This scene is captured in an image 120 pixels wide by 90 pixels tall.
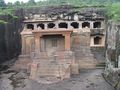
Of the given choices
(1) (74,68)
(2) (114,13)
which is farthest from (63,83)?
(2) (114,13)

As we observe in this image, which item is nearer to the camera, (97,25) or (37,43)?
(37,43)

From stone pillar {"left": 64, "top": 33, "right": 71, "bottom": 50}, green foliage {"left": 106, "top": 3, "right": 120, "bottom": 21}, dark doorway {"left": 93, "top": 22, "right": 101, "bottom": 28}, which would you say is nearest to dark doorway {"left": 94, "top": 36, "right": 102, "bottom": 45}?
dark doorway {"left": 93, "top": 22, "right": 101, "bottom": 28}

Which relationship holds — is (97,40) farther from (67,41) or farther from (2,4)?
(2,4)

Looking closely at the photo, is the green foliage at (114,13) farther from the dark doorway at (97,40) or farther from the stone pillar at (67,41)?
the stone pillar at (67,41)

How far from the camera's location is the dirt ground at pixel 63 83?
53.6 ft

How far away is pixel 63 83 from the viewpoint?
17234 mm

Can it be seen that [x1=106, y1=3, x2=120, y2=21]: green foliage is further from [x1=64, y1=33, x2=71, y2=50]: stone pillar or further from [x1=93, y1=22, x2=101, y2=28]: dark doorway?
[x1=64, y1=33, x2=71, y2=50]: stone pillar

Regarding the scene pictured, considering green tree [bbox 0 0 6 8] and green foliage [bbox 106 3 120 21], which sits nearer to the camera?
green foliage [bbox 106 3 120 21]

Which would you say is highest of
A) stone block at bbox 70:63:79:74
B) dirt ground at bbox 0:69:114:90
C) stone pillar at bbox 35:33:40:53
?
stone pillar at bbox 35:33:40:53

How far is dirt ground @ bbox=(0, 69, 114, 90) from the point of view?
16.3m

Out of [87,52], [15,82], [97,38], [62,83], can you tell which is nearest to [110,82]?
[62,83]

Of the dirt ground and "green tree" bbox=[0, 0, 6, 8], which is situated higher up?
"green tree" bbox=[0, 0, 6, 8]

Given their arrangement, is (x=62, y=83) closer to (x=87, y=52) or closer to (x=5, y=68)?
(x=87, y=52)

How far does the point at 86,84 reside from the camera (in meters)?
16.9
